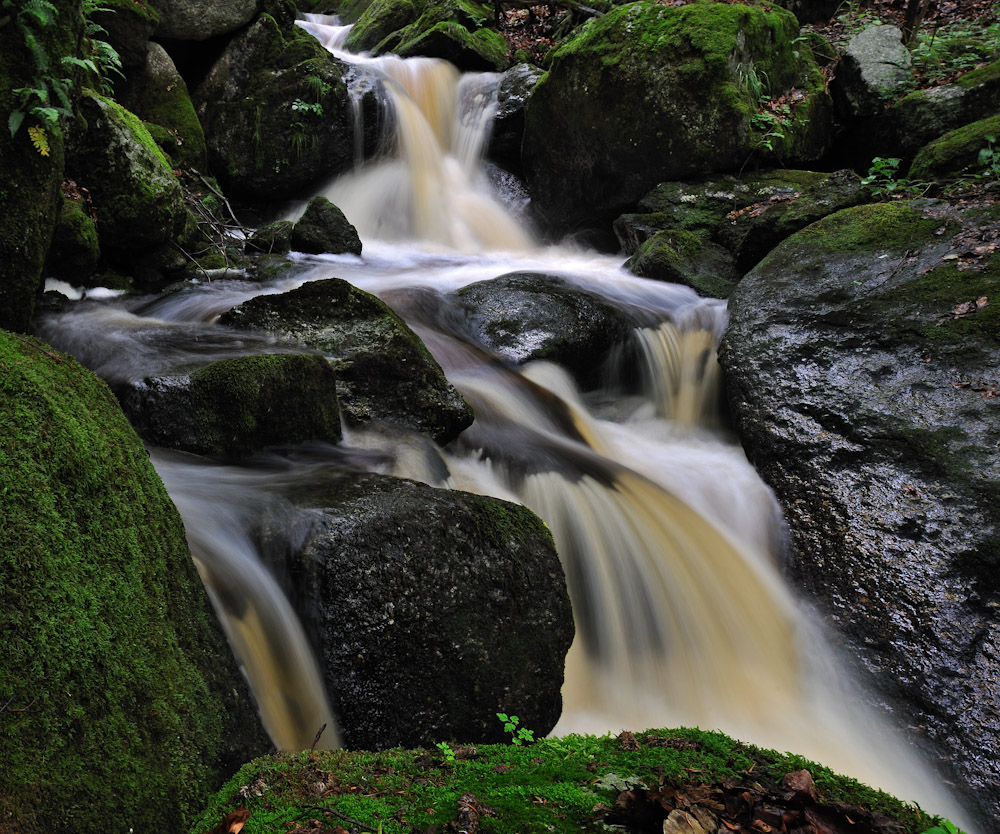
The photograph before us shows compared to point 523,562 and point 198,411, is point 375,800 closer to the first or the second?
point 523,562

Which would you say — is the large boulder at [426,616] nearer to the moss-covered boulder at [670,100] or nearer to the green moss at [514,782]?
the green moss at [514,782]

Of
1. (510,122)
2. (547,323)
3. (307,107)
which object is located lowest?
(547,323)

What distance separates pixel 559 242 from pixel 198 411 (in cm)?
822

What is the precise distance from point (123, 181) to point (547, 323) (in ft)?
13.7

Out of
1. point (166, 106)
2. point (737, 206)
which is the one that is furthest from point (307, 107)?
point (737, 206)

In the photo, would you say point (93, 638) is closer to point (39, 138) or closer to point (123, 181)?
point (39, 138)

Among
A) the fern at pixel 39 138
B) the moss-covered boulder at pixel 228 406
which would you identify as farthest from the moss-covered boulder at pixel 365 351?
the fern at pixel 39 138

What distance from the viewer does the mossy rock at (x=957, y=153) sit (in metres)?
6.91

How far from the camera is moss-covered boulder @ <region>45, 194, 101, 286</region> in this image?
5.48 metres

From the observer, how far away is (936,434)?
14.1 ft

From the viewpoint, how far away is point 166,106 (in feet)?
31.5

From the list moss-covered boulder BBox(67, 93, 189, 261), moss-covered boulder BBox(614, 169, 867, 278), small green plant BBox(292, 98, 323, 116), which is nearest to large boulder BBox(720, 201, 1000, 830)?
moss-covered boulder BBox(614, 169, 867, 278)

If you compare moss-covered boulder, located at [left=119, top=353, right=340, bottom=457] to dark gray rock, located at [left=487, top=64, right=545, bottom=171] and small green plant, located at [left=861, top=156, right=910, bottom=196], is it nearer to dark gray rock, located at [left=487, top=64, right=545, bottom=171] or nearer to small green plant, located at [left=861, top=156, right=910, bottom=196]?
small green plant, located at [left=861, top=156, right=910, bottom=196]

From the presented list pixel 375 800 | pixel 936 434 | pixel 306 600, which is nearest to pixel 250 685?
pixel 306 600
